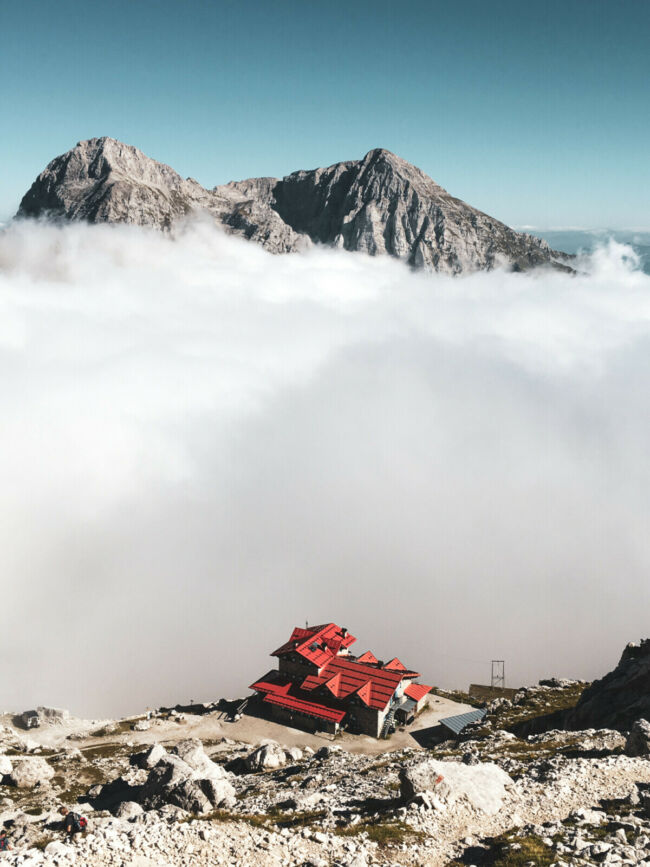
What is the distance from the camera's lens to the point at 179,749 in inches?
2093

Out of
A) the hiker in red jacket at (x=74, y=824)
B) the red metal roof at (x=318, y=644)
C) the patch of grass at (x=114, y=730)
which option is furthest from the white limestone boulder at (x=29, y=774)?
the red metal roof at (x=318, y=644)

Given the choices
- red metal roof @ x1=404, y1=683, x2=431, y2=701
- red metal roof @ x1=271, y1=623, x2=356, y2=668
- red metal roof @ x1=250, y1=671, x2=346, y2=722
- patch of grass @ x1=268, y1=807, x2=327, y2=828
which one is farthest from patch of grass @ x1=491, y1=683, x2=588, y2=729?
patch of grass @ x1=268, y1=807, x2=327, y2=828

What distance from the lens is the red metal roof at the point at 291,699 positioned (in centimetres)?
7969

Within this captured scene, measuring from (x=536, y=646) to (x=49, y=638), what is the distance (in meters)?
165

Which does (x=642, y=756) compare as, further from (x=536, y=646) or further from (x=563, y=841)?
(x=536, y=646)

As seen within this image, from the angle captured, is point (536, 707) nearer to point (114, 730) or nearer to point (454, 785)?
point (454, 785)

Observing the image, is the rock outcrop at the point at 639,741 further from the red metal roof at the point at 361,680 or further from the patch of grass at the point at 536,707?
the red metal roof at the point at 361,680

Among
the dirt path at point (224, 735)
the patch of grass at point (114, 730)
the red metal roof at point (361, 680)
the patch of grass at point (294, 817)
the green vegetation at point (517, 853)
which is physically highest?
the green vegetation at point (517, 853)

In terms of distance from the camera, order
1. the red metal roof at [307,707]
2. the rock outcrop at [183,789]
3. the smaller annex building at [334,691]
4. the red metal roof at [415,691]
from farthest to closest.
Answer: the red metal roof at [415,691]
the smaller annex building at [334,691]
the red metal roof at [307,707]
the rock outcrop at [183,789]

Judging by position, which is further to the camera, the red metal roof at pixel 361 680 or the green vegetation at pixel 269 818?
the red metal roof at pixel 361 680

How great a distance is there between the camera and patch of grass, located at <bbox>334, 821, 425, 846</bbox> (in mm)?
31219

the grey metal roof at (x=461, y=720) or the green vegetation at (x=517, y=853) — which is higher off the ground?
the green vegetation at (x=517, y=853)

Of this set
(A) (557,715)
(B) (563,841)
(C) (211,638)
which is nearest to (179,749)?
(B) (563,841)

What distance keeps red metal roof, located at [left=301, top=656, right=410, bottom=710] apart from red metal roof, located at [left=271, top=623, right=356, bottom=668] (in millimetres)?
1725
